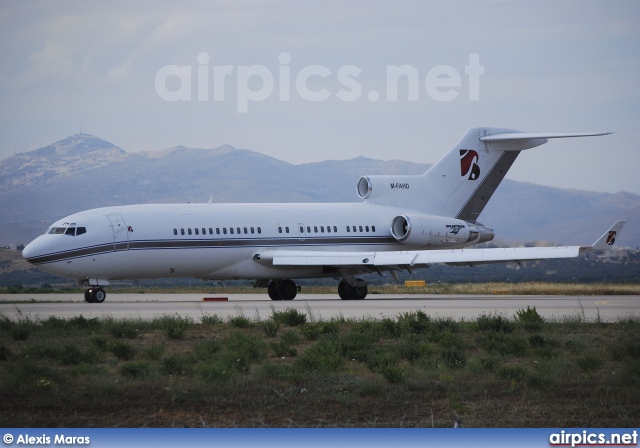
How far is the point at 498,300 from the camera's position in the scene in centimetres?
3859

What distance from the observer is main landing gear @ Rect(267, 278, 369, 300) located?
134 feet

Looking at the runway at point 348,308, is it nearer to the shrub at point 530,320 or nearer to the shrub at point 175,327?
the shrub at point 530,320

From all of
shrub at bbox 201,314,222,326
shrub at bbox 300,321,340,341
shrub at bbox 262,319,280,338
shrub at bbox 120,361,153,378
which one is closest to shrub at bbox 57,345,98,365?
shrub at bbox 120,361,153,378

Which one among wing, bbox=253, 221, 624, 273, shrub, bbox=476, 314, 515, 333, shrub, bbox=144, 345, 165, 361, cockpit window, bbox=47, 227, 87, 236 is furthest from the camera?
wing, bbox=253, 221, 624, 273

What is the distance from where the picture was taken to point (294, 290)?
41.5 meters

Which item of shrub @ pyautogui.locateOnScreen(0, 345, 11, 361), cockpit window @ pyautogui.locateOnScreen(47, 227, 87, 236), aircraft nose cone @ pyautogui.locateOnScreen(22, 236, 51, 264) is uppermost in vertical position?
cockpit window @ pyautogui.locateOnScreen(47, 227, 87, 236)

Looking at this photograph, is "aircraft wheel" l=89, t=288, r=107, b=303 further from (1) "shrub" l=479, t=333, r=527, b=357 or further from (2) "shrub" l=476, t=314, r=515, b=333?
(1) "shrub" l=479, t=333, r=527, b=357

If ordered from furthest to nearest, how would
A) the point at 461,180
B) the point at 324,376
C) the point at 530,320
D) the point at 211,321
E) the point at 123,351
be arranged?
1. the point at 461,180
2. the point at 211,321
3. the point at 530,320
4. the point at 123,351
5. the point at 324,376

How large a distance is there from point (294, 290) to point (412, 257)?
5.47 m

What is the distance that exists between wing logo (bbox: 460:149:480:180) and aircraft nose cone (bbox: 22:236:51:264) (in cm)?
1890

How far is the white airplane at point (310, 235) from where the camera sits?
120 ft

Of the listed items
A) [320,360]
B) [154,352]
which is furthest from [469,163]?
[320,360]

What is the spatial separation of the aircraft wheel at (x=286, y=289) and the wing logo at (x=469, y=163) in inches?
390

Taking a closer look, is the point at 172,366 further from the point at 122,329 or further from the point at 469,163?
the point at 469,163
